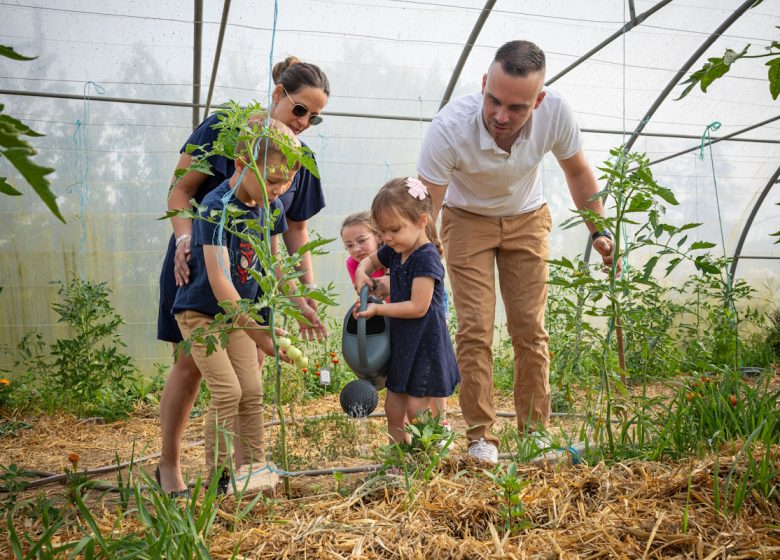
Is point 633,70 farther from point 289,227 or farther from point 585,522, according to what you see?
point 585,522

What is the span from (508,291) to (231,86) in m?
3.64

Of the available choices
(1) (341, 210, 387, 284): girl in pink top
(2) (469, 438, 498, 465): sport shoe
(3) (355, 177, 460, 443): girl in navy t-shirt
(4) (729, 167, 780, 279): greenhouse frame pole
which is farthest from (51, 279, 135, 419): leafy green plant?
(4) (729, 167, 780, 279): greenhouse frame pole

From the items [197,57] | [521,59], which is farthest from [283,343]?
[197,57]

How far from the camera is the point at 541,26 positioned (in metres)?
5.59

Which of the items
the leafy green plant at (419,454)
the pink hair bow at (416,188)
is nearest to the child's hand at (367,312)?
the pink hair bow at (416,188)

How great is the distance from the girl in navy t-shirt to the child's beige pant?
56cm

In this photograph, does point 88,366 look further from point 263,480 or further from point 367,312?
point 263,480

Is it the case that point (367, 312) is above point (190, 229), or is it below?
below

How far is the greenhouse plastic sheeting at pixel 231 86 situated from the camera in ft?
16.9

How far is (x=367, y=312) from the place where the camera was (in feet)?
7.92

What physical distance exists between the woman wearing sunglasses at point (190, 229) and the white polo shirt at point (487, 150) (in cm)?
51

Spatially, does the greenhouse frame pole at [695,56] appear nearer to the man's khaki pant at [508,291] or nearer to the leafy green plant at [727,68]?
the man's khaki pant at [508,291]

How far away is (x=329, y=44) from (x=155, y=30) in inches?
54.2

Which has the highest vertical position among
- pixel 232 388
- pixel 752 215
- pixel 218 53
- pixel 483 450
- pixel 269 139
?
pixel 218 53
